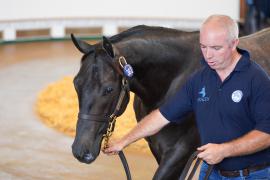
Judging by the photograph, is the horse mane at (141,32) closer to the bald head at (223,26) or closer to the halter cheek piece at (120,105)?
the halter cheek piece at (120,105)

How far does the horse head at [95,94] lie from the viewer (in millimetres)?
2807

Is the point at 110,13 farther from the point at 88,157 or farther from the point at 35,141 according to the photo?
the point at 88,157

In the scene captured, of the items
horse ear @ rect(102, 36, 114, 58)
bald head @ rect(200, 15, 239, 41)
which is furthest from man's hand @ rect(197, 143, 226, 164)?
horse ear @ rect(102, 36, 114, 58)

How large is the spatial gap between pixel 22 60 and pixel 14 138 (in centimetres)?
337

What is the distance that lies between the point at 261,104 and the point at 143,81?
3.00 feet

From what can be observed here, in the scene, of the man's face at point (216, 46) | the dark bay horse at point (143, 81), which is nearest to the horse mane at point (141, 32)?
the dark bay horse at point (143, 81)

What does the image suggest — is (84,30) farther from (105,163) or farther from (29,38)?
(105,163)

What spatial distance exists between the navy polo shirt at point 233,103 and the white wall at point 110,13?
7420 mm

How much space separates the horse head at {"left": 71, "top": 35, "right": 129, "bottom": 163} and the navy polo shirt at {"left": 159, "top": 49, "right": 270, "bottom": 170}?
1.33 feet

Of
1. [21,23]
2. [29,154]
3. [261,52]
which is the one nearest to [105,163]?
→ [29,154]

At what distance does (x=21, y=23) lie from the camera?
9773 millimetres

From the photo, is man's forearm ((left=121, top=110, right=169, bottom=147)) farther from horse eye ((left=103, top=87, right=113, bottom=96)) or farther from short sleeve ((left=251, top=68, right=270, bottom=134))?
short sleeve ((left=251, top=68, right=270, bottom=134))

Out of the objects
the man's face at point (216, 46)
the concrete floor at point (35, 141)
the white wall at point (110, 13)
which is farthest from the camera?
the white wall at point (110, 13)

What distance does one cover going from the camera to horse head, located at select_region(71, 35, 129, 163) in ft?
9.21
